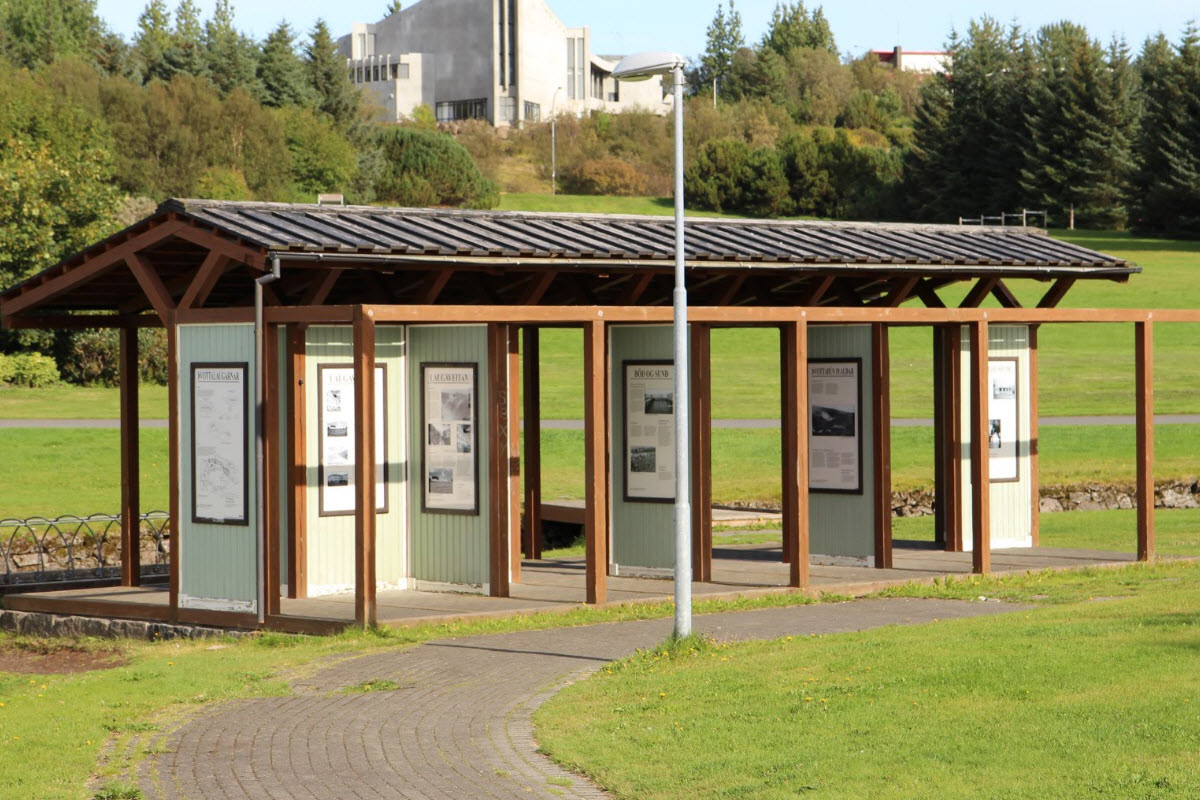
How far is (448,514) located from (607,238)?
127 inches

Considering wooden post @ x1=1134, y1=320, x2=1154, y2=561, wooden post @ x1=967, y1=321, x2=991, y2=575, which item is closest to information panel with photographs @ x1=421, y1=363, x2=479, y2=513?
wooden post @ x1=967, y1=321, x2=991, y2=575

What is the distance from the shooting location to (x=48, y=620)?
51.1ft

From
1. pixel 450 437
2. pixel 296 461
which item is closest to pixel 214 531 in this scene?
pixel 296 461

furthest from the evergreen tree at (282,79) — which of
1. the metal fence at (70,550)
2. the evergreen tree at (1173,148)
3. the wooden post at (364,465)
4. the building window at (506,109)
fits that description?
the wooden post at (364,465)

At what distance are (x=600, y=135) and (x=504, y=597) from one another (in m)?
88.1

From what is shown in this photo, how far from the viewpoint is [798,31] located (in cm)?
14525

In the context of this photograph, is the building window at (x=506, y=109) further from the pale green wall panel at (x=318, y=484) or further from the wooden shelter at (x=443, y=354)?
the pale green wall panel at (x=318, y=484)

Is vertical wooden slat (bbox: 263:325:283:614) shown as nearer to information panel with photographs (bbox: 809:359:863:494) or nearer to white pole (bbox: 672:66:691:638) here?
white pole (bbox: 672:66:691:638)

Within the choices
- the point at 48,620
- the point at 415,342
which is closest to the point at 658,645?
the point at 415,342

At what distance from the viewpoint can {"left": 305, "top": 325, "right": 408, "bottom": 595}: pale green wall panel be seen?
612 inches

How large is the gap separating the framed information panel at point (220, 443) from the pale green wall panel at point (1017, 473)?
897cm

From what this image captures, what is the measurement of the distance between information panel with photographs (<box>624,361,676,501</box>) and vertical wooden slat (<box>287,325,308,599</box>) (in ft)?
12.0

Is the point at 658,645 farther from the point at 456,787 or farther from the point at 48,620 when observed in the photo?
the point at 48,620

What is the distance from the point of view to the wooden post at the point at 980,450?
17.1m
